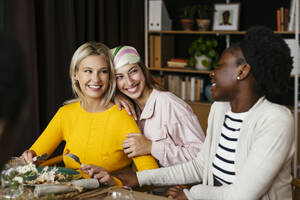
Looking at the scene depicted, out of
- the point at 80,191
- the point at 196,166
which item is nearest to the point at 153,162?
the point at 196,166

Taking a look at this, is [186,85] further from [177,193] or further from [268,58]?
[268,58]

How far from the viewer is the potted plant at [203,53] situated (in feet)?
14.6

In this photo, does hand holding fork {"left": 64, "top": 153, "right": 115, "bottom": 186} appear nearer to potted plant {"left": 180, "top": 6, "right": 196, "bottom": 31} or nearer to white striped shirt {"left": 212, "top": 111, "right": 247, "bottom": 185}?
white striped shirt {"left": 212, "top": 111, "right": 247, "bottom": 185}

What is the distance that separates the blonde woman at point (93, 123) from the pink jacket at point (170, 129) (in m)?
0.13

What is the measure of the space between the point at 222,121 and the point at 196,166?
27 cm

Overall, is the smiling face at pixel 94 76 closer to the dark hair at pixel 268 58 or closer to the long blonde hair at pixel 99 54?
the long blonde hair at pixel 99 54

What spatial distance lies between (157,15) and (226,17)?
882 millimetres

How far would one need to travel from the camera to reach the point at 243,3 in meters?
4.50

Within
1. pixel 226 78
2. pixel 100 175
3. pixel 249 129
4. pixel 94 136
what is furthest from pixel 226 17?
pixel 100 175

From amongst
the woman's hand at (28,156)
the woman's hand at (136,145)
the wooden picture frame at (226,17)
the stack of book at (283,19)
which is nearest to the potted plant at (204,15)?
the wooden picture frame at (226,17)

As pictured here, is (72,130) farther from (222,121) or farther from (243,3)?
(243,3)

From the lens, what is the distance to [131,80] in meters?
2.12

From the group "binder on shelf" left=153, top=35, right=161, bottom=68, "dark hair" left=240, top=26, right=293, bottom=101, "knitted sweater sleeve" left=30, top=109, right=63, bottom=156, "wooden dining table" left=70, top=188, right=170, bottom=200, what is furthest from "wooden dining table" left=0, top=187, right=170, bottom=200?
"binder on shelf" left=153, top=35, right=161, bottom=68

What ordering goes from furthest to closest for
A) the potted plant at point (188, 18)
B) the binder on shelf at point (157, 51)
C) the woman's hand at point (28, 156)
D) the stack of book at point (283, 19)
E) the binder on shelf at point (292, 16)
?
the binder on shelf at point (157, 51), the potted plant at point (188, 18), the stack of book at point (283, 19), the binder on shelf at point (292, 16), the woman's hand at point (28, 156)
